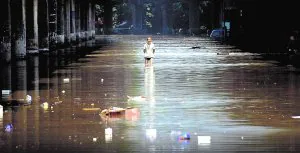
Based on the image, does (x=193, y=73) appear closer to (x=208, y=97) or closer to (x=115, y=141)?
(x=208, y=97)

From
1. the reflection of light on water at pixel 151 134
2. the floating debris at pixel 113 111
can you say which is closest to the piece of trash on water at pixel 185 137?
the reflection of light on water at pixel 151 134

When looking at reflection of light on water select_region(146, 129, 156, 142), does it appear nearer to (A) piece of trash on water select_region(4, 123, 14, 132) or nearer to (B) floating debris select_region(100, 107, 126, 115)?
(A) piece of trash on water select_region(4, 123, 14, 132)

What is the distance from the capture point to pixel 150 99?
25969mm

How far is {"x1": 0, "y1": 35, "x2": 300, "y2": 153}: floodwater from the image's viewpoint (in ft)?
52.9

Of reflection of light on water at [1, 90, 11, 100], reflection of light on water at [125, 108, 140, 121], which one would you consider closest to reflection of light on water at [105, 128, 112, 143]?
reflection of light on water at [125, 108, 140, 121]

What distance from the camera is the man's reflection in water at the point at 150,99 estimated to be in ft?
57.7

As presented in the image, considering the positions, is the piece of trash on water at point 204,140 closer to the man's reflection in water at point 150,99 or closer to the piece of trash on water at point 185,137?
the piece of trash on water at point 185,137

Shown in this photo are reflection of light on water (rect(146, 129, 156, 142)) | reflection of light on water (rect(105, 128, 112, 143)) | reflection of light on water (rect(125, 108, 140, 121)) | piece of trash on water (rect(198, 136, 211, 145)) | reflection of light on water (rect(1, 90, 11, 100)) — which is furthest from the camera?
reflection of light on water (rect(1, 90, 11, 100))

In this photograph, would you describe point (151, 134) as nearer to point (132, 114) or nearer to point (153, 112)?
point (132, 114)

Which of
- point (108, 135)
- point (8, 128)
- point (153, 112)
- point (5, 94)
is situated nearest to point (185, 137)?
point (108, 135)

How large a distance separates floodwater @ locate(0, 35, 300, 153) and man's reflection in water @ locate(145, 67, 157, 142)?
21 millimetres

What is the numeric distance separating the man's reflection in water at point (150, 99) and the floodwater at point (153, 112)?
21mm

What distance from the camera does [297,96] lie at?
2691 cm

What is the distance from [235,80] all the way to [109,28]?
14530 centimetres
